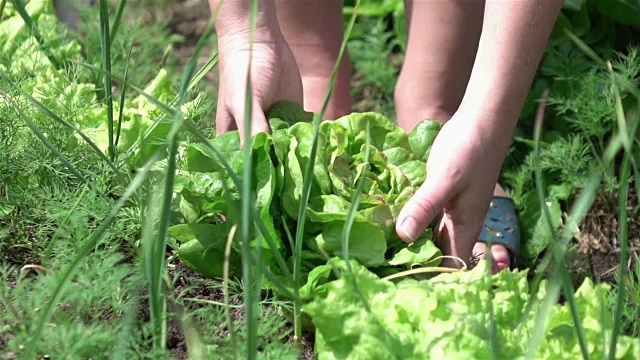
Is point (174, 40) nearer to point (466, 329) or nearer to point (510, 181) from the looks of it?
point (510, 181)

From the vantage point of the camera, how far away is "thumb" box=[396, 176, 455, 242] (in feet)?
5.04

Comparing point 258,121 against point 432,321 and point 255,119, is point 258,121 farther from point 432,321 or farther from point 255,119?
point 432,321

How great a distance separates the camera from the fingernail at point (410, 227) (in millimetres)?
1530

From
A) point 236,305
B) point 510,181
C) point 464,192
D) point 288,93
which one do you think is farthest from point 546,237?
point 236,305

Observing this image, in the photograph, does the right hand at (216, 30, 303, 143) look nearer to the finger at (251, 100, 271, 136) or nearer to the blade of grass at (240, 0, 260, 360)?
the finger at (251, 100, 271, 136)

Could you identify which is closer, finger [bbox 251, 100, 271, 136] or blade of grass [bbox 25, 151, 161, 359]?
blade of grass [bbox 25, 151, 161, 359]

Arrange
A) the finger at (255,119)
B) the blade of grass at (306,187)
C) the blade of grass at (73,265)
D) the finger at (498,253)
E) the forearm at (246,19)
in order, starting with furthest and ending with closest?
the finger at (498,253) < the forearm at (246,19) < the finger at (255,119) < the blade of grass at (306,187) < the blade of grass at (73,265)

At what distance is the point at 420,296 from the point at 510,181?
3.54 feet

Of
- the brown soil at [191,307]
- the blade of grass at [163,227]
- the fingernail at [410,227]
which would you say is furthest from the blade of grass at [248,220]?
the fingernail at [410,227]

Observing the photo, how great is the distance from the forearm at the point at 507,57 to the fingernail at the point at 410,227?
0.24 m

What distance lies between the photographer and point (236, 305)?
5.21 feet

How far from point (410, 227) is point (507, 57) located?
→ 0.36 metres

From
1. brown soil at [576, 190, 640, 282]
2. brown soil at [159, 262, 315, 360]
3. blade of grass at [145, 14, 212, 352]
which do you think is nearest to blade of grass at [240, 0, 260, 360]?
blade of grass at [145, 14, 212, 352]

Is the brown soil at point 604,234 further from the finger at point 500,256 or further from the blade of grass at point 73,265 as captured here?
the blade of grass at point 73,265
